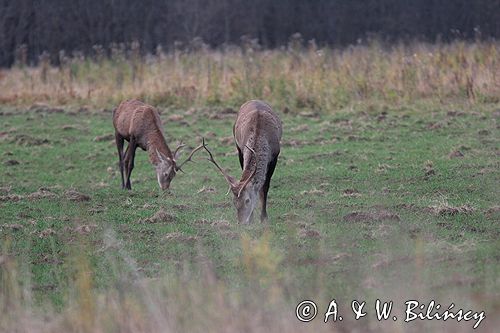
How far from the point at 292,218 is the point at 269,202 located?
52.1 inches

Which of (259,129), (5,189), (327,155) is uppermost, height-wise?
(259,129)

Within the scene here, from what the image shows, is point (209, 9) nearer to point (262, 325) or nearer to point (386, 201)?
point (386, 201)

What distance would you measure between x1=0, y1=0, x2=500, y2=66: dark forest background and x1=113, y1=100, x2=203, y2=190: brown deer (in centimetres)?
1824

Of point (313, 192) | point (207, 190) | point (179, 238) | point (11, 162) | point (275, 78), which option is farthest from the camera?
point (275, 78)

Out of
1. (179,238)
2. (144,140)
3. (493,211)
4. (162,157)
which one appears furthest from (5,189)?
(493,211)

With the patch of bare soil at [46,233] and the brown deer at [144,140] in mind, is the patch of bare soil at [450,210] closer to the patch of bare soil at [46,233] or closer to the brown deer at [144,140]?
the patch of bare soil at [46,233]

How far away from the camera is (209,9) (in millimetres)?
36812

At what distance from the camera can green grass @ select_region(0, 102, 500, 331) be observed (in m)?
7.23

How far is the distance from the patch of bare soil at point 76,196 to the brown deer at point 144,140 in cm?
110

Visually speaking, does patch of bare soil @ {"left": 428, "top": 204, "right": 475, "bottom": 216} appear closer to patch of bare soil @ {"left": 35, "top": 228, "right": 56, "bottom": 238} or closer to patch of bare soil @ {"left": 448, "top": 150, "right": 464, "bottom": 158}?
patch of bare soil @ {"left": 448, "top": 150, "right": 464, "bottom": 158}

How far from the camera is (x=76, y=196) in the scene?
12.7m

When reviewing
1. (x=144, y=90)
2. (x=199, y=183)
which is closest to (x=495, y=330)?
(x=199, y=183)

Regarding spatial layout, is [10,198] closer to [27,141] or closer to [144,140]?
[144,140]

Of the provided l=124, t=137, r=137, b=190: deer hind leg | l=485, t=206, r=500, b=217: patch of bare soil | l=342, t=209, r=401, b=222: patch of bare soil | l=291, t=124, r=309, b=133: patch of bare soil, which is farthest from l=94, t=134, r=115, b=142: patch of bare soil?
l=485, t=206, r=500, b=217: patch of bare soil
